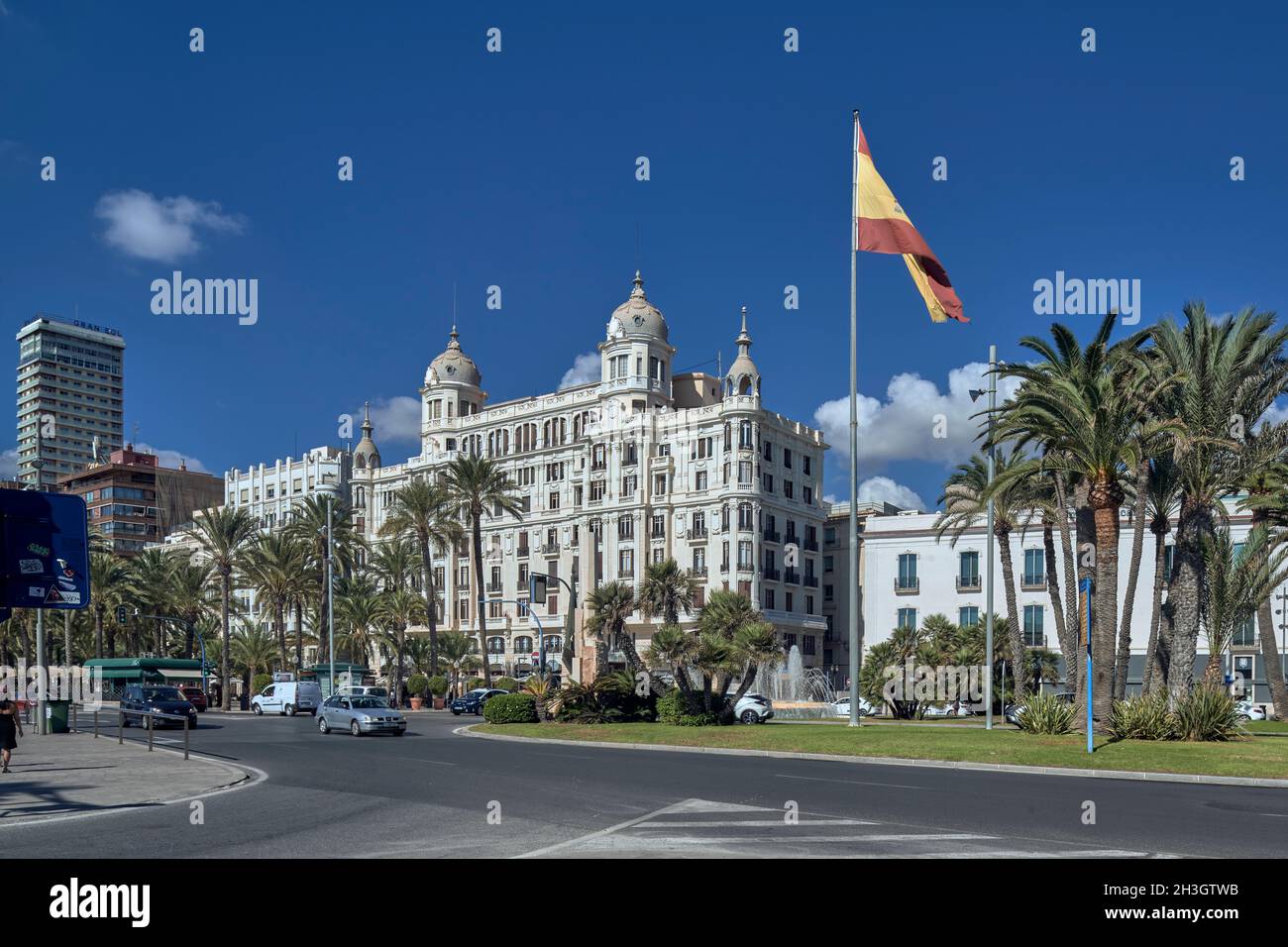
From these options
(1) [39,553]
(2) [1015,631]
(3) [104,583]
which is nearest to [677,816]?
(1) [39,553]

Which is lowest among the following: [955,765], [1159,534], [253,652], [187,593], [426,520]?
[253,652]

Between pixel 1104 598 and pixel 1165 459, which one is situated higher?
pixel 1165 459

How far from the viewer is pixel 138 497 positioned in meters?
168

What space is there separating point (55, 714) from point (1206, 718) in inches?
1365

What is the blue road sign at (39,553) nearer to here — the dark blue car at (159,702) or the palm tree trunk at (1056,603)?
the dark blue car at (159,702)

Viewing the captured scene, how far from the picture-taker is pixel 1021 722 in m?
31.5

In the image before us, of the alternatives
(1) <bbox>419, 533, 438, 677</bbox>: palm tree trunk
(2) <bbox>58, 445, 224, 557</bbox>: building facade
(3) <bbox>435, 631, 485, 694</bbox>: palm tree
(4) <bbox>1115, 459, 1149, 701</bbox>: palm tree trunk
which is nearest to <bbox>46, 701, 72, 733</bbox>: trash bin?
(4) <bbox>1115, 459, 1149, 701</bbox>: palm tree trunk

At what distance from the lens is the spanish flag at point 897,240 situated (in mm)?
32500

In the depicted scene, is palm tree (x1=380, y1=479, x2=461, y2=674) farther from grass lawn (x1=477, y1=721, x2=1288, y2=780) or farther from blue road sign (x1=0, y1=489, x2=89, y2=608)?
blue road sign (x1=0, y1=489, x2=89, y2=608)

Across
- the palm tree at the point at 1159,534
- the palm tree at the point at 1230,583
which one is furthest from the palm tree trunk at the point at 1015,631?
the palm tree at the point at 1230,583

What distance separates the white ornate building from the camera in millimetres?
85000

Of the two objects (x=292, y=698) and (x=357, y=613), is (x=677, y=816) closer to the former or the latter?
(x=292, y=698)
